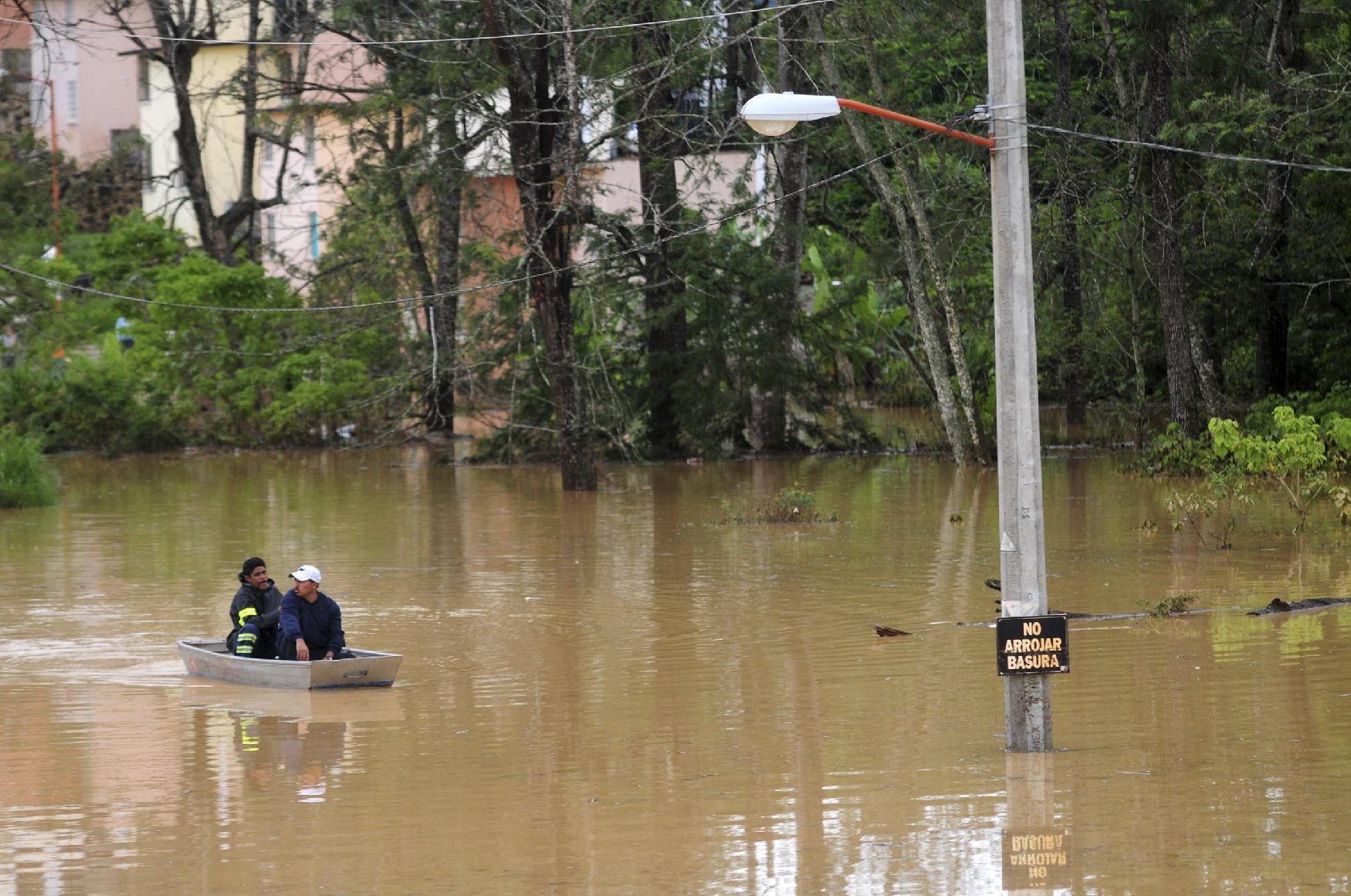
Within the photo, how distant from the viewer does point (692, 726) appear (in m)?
12.2

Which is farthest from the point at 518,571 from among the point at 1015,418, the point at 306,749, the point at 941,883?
the point at 941,883

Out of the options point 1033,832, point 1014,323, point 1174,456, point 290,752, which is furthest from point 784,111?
point 1174,456

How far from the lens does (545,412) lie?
37812 millimetres

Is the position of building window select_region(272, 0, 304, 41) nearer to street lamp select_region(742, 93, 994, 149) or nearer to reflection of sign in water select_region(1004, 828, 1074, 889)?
street lamp select_region(742, 93, 994, 149)

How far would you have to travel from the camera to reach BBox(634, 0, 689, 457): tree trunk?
1283 inches

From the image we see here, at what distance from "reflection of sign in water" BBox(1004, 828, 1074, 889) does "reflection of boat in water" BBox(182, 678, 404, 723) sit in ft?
17.2

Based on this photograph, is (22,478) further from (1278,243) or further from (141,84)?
(141,84)

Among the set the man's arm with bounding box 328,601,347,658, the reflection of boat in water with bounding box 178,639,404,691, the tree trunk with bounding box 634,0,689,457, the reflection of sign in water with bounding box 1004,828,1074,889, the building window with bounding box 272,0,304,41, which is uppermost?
the building window with bounding box 272,0,304,41

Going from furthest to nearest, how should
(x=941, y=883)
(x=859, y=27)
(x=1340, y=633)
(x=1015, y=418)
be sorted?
(x=859, y=27) < (x=1340, y=633) < (x=1015, y=418) < (x=941, y=883)

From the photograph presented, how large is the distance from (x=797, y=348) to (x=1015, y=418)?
92.3 ft

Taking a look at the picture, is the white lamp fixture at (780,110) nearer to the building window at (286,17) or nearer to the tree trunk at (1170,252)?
the tree trunk at (1170,252)

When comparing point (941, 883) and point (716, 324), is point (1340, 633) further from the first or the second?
point (716, 324)

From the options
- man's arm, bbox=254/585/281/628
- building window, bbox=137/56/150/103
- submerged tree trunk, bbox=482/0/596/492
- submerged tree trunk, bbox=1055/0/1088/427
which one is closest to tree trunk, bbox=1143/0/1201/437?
submerged tree trunk, bbox=1055/0/1088/427

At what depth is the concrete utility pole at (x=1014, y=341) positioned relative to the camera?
34.2 feet
